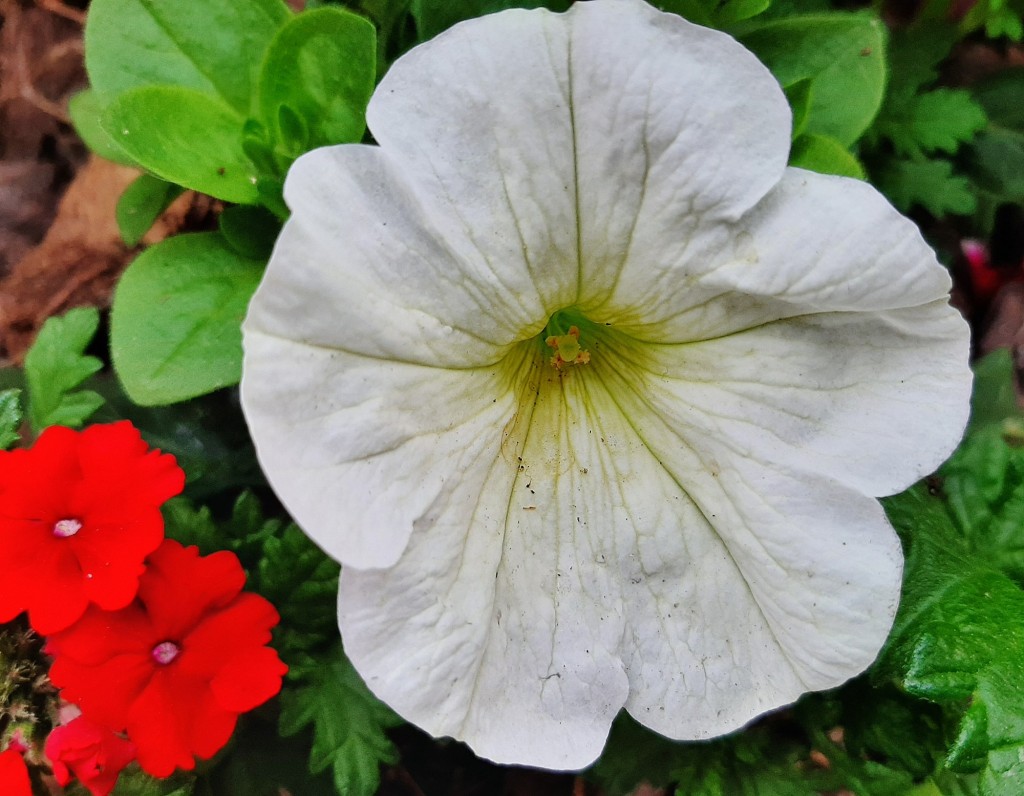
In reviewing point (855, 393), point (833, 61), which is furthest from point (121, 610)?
point (833, 61)

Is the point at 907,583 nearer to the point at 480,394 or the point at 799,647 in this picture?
the point at 799,647

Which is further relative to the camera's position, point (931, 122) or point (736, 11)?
point (931, 122)

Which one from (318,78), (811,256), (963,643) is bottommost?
(963,643)

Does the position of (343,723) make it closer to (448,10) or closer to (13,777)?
(13,777)

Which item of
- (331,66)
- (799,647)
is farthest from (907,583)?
(331,66)

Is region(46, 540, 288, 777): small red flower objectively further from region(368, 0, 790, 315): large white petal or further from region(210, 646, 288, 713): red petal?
region(368, 0, 790, 315): large white petal

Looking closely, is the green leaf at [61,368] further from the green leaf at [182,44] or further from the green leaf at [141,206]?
the green leaf at [182,44]

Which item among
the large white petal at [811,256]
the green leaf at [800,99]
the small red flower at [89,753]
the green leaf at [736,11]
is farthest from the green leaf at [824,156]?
the small red flower at [89,753]
